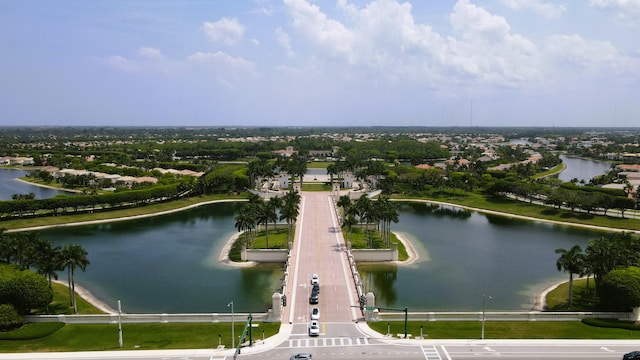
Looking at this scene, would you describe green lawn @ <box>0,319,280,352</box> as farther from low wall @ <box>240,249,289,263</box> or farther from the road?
low wall @ <box>240,249,289,263</box>

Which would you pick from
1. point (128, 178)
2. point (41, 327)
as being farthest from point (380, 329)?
point (128, 178)

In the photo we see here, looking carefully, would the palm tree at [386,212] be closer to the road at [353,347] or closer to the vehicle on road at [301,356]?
the road at [353,347]

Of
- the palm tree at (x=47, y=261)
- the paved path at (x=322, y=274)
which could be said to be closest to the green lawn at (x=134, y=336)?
the paved path at (x=322, y=274)

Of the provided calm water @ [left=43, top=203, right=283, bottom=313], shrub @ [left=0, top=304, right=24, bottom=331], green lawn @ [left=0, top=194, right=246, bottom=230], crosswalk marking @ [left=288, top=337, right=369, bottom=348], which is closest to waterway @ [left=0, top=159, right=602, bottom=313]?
calm water @ [left=43, top=203, right=283, bottom=313]

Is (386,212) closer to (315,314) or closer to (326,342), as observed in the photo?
(315,314)

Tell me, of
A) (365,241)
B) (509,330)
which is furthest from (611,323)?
(365,241)

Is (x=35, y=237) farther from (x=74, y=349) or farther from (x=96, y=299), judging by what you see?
(x=74, y=349)

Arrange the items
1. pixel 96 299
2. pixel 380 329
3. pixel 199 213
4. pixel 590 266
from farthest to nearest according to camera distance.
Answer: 1. pixel 199 213
2. pixel 96 299
3. pixel 590 266
4. pixel 380 329
